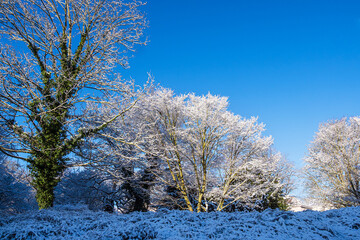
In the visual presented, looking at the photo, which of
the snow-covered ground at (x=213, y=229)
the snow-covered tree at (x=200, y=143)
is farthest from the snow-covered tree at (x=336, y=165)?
the snow-covered ground at (x=213, y=229)

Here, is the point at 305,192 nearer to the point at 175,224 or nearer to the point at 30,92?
A: the point at 175,224

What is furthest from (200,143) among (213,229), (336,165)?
(336,165)

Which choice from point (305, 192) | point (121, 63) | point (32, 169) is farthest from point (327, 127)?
point (32, 169)

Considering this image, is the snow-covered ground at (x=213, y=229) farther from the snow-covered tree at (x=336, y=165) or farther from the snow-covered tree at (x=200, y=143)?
the snow-covered tree at (x=336, y=165)

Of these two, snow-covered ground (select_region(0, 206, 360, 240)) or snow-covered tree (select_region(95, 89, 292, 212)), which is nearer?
snow-covered ground (select_region(0, 206, 360, 240))

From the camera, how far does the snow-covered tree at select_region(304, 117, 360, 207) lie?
13074 millimetres

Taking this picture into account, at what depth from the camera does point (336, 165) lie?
13.7 metres

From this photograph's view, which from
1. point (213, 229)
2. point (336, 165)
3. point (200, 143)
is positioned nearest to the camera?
point (213, 229)

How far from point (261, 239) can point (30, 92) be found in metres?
6.72

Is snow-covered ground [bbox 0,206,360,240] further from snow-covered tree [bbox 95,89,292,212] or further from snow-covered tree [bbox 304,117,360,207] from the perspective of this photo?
snow-covered tree [bbox 304,117,360,207]

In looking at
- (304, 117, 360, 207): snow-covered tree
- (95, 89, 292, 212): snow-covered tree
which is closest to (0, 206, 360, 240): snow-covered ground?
(95, 89, 292, 212): snow-covered tree

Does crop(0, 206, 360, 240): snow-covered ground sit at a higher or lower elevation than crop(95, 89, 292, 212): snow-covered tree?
lower

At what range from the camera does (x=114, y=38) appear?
25.1ft

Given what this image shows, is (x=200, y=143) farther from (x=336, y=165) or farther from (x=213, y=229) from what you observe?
(x=336, y=165)
